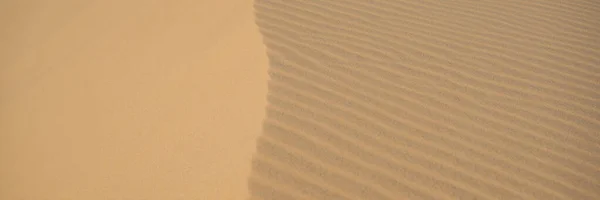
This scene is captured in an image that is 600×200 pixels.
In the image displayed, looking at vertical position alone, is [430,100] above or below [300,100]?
above

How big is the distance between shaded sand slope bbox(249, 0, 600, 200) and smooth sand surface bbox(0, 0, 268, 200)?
0.17m

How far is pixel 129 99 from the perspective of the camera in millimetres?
2992

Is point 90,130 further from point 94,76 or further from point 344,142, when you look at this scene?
point 344,142

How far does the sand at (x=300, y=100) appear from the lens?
2615 mm

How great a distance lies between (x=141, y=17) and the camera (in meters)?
3.66

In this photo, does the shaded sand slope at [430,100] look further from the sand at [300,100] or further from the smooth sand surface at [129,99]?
the smooth sand surface at [129,99]

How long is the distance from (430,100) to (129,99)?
158 centimetres

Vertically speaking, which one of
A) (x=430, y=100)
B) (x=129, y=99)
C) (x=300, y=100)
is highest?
(x=430, y=100)

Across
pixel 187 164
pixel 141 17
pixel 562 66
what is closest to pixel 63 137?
pixel 187 164

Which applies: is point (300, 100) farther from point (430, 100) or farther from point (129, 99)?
point (129, 99)

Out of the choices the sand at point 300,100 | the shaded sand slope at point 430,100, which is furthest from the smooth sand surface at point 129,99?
the shaded sand slope at point 430,100

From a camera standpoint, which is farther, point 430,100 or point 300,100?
point 430,100

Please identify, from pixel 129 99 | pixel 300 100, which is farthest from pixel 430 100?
pixel 129 99

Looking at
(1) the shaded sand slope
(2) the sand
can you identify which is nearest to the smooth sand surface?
(2) the sand
